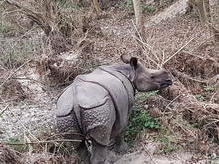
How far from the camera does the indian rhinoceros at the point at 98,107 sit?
493cm

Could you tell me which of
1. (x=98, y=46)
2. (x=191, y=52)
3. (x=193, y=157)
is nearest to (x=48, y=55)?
(x=98, y=46)

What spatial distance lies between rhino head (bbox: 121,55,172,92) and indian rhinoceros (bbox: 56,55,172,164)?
0.07 meters

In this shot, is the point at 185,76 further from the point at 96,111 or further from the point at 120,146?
the point at 96,111

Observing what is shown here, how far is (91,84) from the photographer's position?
521cm

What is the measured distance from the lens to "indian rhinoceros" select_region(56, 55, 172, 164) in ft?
16.2

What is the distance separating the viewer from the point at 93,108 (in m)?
4.91

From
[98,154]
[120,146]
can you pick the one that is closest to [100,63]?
[120,146]

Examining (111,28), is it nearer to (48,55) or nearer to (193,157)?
(48,55)

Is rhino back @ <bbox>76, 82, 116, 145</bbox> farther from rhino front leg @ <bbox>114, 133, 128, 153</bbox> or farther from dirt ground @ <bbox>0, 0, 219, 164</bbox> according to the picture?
rhino front leg @ <bbox>114, 133, 128, 153</bbox>

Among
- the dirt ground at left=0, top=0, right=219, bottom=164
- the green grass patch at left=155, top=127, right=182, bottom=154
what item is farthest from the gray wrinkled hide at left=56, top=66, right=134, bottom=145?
the green grass patch at left=155, top=127, right=182, bottom=154

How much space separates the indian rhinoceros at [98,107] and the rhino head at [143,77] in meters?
0.07

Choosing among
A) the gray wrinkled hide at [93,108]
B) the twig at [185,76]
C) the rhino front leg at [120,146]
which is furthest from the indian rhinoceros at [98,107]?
the twig at [185,76]

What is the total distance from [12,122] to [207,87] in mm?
3196

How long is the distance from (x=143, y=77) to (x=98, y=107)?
4.19ft
